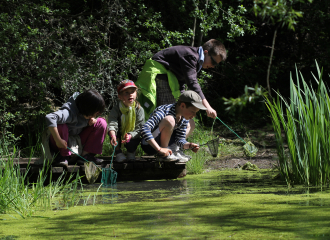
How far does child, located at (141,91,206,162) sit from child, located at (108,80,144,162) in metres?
0.22

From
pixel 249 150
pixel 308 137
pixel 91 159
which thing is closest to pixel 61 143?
pixel 91 159

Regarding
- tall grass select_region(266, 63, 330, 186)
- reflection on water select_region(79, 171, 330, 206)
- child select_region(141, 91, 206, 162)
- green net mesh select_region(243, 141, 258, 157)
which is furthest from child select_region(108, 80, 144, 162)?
green net mesh select_region(243, 141, 258, 157)

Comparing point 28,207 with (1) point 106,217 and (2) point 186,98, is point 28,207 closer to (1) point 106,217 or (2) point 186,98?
(1) point 106,217

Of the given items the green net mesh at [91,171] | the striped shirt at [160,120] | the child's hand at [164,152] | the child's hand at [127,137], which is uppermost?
the striped shirt at [160,120]

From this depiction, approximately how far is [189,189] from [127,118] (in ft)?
3.75

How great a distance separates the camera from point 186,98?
12.4 feet

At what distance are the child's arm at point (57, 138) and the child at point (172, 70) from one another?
3.76 feet

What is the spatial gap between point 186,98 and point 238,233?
2134mm

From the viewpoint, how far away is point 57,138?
139 inches

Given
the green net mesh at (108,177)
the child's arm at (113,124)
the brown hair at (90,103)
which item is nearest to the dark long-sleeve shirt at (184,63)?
the child's arm at (113,124)

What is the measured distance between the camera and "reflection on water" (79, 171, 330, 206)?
2852 millimetres

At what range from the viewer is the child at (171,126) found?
12.5 feet

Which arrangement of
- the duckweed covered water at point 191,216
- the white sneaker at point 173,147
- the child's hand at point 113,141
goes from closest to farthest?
the duckweed covered water at point 191,216 < the child's hand at point 113,141 < the white sneaker at point 173,147

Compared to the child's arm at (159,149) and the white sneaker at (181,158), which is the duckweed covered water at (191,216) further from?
the white sneaker at (181,158)
